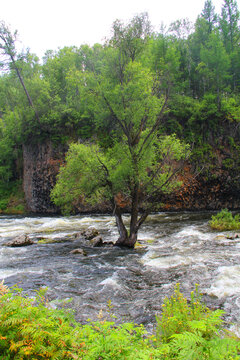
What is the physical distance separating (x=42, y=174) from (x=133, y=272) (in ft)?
78.9

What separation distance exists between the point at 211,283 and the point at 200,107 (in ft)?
87.4

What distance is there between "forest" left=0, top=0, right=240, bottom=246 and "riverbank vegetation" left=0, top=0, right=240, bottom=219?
0.08 metres

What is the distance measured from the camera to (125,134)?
48.5 feet

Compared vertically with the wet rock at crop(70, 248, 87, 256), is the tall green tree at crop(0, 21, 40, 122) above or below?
above

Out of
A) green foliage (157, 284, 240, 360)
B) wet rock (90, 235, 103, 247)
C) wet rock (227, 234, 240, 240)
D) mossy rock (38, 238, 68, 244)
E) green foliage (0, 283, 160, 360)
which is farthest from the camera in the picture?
mossy rock (38, 238, 68, 244)

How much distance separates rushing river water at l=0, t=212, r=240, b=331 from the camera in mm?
7445

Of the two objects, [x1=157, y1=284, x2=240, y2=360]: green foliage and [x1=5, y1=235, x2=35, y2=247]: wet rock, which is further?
[x1=5, y1=235, x2=35, y2=247]: wet rock

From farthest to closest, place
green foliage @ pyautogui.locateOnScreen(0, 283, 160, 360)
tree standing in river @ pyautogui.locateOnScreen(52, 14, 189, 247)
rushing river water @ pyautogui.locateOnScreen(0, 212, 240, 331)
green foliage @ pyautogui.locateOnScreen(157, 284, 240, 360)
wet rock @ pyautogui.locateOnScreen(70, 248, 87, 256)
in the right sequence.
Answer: tree standing in river @ pyautogui.locateOnScreen(52, 14, 189, 247) < wet rock @ pyautogui.locateOnScreen(70, 248, 87, 256) < rushing river water @ pyautogui.locateOnScreen(0, 212, 240, 331) < green foliage @ pyautogui.locateOnScreen(157, 284, 240, 360) < green foliage @ pyautogui.locateOnScreen(0, 283, 160, 360)

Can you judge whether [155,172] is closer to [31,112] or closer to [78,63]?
[31,112]

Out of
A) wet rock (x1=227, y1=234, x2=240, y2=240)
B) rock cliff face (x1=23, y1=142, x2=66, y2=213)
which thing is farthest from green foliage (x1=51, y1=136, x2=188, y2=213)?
rock cliff face (x1=23, y1=142, x2=66, y2=213)

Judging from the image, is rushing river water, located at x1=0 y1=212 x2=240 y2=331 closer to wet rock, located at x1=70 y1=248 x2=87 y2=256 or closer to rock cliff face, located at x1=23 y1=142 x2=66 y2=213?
wet rock, located at x1=70 y1=248 x2=87 y2=256

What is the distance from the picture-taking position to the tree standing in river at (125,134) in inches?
528

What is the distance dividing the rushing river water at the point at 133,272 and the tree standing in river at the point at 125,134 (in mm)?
2595

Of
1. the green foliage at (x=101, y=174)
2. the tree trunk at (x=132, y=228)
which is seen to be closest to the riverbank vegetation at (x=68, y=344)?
the green foliage at (x=101, y=174)
